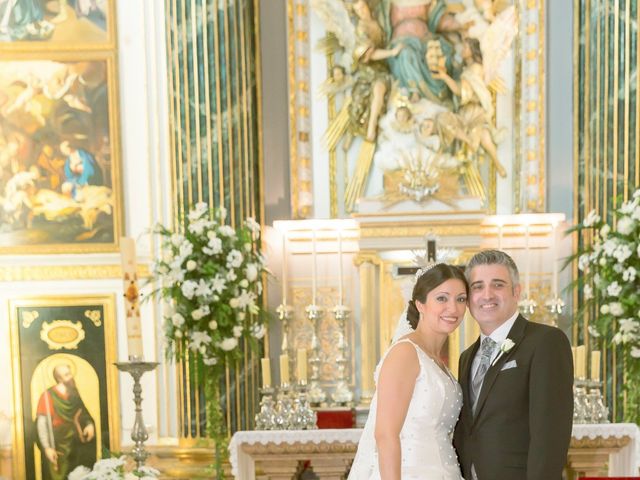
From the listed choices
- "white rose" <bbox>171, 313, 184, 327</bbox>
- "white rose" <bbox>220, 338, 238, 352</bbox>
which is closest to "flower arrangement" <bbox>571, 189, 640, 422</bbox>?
"white rose" <bbox>220, 338, 238, 352</bbox>

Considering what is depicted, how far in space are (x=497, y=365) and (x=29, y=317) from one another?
617cm

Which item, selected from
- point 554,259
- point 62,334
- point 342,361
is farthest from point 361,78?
point 62,334

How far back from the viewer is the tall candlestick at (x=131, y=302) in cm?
480

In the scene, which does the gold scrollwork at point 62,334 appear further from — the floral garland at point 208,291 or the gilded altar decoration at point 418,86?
the gilded altar decoration at point 418,86

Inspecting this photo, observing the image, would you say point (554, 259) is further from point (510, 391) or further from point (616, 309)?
point (510, 391)

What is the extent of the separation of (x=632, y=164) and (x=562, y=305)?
1.56 meters

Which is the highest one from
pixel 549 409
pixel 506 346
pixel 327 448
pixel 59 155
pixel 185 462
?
pixel 59 155

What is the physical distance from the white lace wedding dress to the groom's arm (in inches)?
19.8

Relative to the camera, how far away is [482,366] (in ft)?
12.4

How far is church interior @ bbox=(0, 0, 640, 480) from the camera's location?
8.34 meters

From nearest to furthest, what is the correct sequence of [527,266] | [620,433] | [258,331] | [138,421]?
[138,421] → [620,433] → [258,331] → [527,266]

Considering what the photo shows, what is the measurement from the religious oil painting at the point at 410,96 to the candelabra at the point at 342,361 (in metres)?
1.13

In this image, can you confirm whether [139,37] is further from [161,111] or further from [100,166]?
[100,166]

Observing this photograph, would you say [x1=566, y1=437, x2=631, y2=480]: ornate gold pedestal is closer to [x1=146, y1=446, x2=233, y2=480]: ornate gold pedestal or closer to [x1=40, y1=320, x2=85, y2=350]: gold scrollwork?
[x1=146, y1=446, x2=233, y2=480]: ornate gold pedestal
